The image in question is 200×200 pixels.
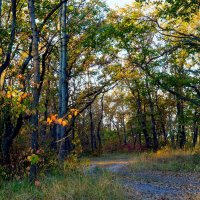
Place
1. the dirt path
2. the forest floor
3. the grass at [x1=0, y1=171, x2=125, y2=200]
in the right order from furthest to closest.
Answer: the forest floor
the dirt path
the grass at [x1=0, y1=171, x2=125, y2=200]

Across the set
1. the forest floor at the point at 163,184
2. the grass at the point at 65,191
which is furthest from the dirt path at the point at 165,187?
the grass at the point at 65,191

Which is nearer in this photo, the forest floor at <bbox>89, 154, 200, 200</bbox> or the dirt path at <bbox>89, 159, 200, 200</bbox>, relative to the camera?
the dirt path at <bbox>89, 159, 200, 200</bbox>

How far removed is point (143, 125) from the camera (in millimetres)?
36875

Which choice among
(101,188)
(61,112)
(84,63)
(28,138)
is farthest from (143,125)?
(101,188)

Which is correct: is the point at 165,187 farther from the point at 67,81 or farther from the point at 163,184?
the point at 67,81

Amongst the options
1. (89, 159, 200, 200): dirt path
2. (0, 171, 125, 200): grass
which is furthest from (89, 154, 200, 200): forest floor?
(0, 171, 125, 200): grass

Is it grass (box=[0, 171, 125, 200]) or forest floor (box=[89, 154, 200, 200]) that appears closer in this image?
grass (box=[0, 171, 125, 200])

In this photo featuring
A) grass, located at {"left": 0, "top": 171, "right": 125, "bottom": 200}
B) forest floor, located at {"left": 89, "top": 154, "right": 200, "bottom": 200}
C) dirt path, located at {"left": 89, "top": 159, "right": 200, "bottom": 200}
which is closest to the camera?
grass, located at {"left": 0, "top": 171, "right": 125, "bottom": 200}

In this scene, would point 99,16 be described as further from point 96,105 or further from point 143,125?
point 96,105

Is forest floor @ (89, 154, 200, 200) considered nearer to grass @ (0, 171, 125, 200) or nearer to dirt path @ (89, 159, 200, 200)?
dirt path @ (89, 159, 200, 200)

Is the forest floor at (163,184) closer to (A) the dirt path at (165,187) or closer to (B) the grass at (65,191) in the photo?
(A) the dirt path at (165,187)

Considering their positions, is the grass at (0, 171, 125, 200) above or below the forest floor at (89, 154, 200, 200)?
above

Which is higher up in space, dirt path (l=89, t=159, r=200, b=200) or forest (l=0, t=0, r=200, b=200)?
forest (l=0, t=0, r=200, b=200)

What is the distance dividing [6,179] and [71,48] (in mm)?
13609
